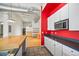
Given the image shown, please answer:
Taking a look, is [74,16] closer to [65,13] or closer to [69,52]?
[65,13]

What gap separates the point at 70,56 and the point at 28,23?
1293 millimetres

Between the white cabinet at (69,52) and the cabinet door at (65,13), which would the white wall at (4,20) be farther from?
the white cabinet at (69,52)

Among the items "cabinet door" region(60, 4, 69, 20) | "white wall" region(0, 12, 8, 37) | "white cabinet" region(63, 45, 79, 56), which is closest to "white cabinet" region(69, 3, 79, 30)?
"cabinet door" region(60, 4, 69, 20)

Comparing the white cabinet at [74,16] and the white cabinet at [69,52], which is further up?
the white cabinet at [74,16]

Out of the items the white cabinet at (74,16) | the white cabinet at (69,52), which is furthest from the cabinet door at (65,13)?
the white cabinet at (69,52)

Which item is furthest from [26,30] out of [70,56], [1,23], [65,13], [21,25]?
[70,56]

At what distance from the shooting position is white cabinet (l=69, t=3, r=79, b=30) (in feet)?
8.43

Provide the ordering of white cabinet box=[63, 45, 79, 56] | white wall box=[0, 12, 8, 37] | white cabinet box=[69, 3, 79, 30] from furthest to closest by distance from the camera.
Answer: white wall box=[0, 12, 8, 37] → white cabinet box=[69, 3, 79, 30] → white cabinet box=[63, 45, 79, 56]

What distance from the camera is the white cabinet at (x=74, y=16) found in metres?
2.57

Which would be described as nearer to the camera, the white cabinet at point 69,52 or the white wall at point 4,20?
the white cabinet at point 69,52

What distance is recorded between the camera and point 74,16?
8.64ft

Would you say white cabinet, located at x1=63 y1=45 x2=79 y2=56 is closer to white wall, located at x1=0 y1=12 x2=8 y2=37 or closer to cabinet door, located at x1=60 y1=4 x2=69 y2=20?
cabinet door, located at x1=60 y1=4 x2=69 y2=20

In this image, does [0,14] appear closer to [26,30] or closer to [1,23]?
[1,23]

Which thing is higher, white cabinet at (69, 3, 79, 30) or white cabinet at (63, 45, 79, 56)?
white cabinet at (69, 3, 79, 30)
